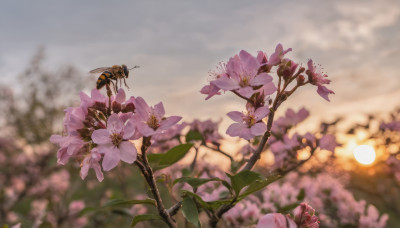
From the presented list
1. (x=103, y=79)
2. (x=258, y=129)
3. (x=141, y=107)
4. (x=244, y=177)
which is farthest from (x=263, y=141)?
(x=103, y=79)

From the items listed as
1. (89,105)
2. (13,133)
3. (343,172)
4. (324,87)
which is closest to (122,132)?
(89,105)

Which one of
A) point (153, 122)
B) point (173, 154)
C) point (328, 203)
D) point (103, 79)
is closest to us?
point (153, 122)

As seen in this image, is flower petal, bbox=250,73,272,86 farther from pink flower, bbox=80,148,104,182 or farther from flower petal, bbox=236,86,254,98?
pink flower, bbox=80,148,104,182

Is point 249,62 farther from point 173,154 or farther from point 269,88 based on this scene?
point 173,154

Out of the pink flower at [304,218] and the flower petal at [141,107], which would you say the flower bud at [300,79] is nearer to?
the pink flower at [304,218]

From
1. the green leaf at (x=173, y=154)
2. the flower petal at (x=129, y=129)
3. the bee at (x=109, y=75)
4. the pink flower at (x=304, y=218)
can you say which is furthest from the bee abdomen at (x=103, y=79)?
the pink flower at (x=304, y=218)
